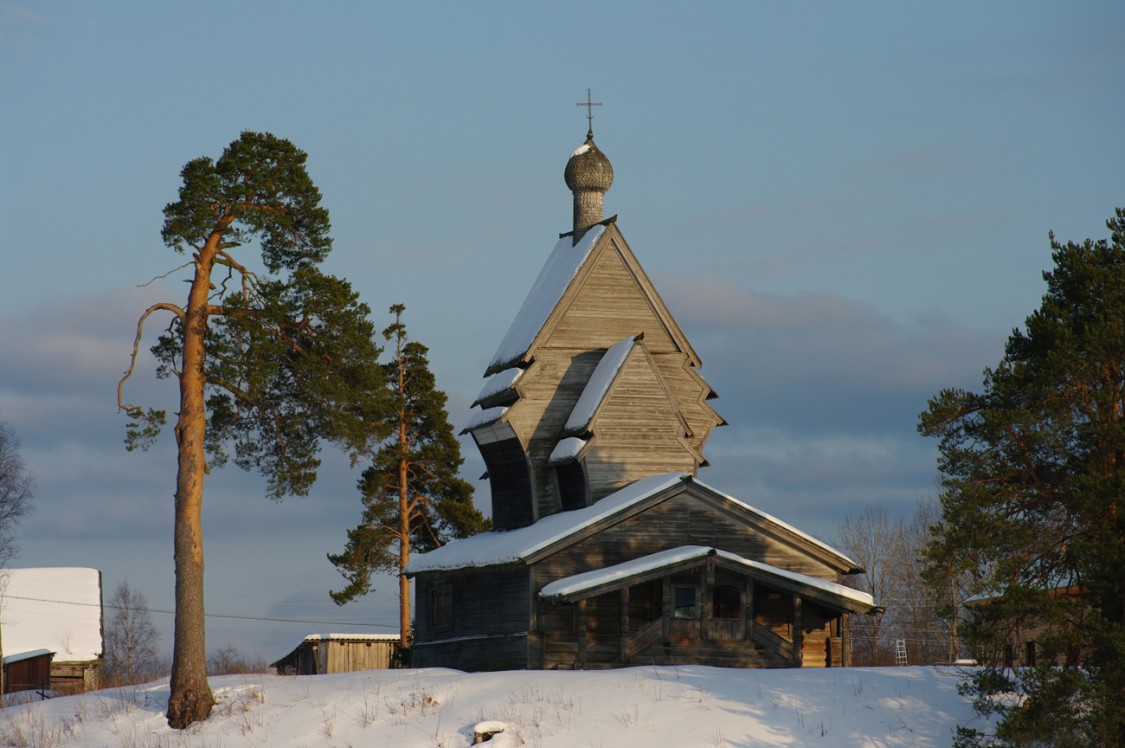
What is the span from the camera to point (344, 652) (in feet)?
174

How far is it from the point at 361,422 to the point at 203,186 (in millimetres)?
5652

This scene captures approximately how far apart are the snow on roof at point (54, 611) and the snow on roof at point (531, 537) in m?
28.3

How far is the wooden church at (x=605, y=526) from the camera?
31812 mm

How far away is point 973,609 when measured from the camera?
20891 millimetres

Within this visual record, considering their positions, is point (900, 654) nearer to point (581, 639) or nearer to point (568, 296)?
point (568, 296)

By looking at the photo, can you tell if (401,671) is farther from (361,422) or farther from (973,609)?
(973,609)

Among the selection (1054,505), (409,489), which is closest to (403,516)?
(409,489)

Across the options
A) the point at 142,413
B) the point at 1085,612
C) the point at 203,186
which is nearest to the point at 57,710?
the point at 142,413

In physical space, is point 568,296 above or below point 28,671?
above

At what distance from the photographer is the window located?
3400cm

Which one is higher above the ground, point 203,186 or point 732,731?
point 203,186

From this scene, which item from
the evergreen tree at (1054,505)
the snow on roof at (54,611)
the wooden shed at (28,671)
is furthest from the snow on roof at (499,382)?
the snow on roof at (54,611)

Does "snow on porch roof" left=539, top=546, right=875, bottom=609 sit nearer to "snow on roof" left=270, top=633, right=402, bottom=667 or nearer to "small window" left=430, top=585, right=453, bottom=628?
"small window" left=430, top=585, right=453, bottom=628

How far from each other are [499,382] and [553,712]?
1734cm
